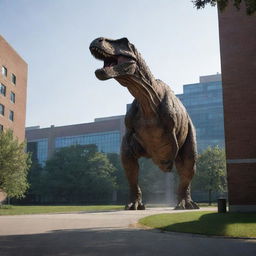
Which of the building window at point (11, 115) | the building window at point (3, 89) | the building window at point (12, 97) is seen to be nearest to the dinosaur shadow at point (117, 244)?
the building window at point (3, 89)

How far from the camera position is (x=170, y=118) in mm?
9156

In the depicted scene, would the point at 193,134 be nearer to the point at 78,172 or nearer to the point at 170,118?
the point at 170,118

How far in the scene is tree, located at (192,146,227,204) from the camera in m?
41.3

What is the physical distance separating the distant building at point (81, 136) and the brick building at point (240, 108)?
7322cm

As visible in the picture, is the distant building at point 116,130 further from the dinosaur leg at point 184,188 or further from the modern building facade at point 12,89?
the dinosaur leg at point 184,188

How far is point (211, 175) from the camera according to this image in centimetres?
4178

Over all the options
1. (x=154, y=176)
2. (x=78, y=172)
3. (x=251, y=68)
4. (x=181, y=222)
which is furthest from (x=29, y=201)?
(x=181, y=222)

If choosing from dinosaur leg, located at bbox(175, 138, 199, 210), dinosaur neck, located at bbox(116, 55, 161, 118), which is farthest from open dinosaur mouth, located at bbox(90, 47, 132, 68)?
dinosaur leg, located at bbox(175, 138, 199, 210)

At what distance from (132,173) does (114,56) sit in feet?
16.6

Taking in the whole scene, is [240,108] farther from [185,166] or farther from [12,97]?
[12,97]

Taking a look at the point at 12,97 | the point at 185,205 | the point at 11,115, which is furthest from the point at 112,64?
the point at 12,97

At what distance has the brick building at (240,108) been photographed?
661 inches

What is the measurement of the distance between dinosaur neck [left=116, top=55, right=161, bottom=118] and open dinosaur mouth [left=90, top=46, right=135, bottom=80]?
0.64 ft

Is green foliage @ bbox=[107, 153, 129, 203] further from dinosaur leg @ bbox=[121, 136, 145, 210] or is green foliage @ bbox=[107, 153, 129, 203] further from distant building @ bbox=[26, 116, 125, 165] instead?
dinosaur leg @ bbox=[121, 136, 145, 210]
